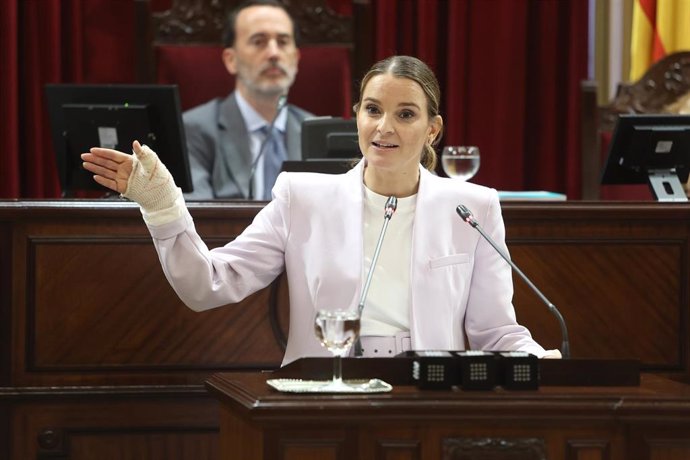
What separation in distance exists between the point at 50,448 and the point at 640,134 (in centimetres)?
187

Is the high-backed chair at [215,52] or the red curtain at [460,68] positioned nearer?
the high-backed chair at [215,52]

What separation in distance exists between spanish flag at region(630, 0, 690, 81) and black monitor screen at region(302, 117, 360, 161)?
6.29 feet

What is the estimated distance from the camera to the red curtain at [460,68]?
15.5 feet

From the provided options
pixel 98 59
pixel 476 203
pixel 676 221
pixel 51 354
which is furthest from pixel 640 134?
pixel 98 59

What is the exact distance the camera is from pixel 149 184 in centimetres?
217

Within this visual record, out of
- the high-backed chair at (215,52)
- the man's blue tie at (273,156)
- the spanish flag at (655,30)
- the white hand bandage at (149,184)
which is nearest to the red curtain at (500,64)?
the spanish flag at (655,30)

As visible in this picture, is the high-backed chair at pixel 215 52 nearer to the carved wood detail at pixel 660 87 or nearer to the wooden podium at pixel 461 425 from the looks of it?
the carved wood detail at pixel 660 87

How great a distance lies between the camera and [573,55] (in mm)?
4988

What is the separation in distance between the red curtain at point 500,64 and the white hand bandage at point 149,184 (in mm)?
2816

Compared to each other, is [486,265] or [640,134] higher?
[640,134]

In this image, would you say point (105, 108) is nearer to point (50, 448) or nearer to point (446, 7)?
point (50, 448)

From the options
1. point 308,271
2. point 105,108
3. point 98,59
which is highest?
point 98,59

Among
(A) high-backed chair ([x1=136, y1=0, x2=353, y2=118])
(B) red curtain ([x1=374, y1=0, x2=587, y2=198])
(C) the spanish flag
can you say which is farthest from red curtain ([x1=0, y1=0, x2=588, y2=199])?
(A) high-backed chair ([x1=136, y1=0, x2=353, y2=118])

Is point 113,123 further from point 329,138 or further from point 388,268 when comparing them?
point 388,268
